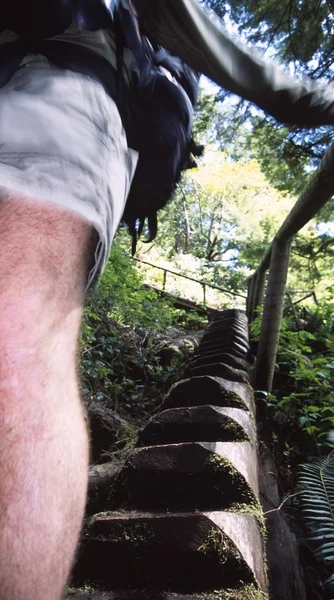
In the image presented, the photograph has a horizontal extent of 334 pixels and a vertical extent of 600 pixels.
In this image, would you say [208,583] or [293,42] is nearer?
[208,583]

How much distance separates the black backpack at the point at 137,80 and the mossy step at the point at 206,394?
661 mm

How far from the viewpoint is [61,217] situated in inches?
25.7

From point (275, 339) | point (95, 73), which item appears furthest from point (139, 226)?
point (275, 339)

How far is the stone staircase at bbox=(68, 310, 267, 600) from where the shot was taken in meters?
0.85

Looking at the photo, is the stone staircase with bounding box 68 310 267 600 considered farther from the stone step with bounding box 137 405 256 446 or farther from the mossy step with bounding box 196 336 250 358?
the mossy step with bounding box 196 336 250 358

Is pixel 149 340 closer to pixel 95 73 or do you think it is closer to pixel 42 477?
pixel 95 73

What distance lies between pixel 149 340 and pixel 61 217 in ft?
15.0

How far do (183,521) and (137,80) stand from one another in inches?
45.0

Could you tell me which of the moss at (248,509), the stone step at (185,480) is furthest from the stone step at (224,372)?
the moss at (248,509)

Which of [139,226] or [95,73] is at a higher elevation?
[139,226]

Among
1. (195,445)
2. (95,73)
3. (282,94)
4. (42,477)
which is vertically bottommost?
(42,477)

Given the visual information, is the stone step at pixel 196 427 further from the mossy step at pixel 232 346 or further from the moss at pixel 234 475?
the mossy step at pixel 232 346

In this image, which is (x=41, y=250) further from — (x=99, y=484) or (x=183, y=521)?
(x=99, y=484)

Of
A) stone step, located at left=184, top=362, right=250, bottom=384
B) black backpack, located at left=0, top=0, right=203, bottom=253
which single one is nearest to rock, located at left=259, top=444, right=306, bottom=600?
stone step, located at left=184, top=362, right=250, bottom=384
